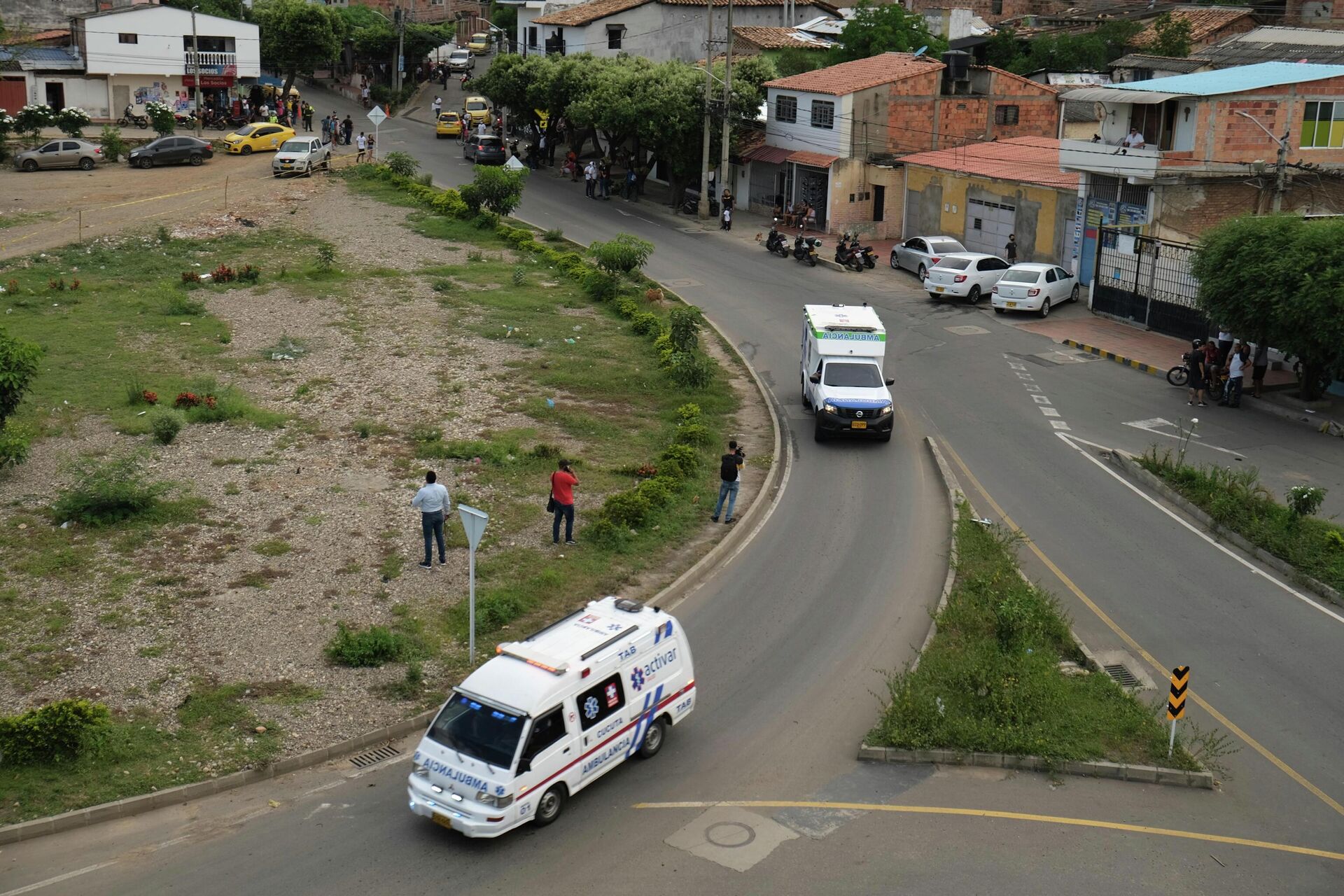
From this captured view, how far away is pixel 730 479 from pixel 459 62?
77415 mm

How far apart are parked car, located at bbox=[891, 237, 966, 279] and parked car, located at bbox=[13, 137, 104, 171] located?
34.8 metres

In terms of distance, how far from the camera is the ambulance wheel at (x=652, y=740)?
14773mm

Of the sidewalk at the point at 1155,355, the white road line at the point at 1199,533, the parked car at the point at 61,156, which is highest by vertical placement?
the parked car at the point at 61,156

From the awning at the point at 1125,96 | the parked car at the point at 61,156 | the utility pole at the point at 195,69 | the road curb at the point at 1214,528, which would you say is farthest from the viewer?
the utility pole at the point at 195,69

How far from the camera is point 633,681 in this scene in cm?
1434

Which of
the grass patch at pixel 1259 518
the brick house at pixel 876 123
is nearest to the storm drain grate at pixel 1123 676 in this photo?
the grass patch at pixel 1259 518

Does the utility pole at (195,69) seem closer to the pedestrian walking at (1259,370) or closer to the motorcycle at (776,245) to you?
the motorcycle at (776,245)

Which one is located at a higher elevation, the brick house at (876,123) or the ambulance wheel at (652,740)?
the brick house at (876,123)

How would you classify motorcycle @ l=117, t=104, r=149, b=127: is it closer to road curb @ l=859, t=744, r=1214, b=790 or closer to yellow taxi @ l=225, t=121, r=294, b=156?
yellow taxi @ l=225, t=121, r=294, b=156

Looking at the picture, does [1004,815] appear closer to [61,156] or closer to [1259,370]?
[1259,370]

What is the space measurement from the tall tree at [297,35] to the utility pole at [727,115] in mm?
35414

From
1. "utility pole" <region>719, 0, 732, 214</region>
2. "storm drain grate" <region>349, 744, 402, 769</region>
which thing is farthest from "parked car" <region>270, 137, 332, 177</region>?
"storm drain grate" <region>349, 744, 402, 769</region>

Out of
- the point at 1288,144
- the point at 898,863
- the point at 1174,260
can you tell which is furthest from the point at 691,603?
the point at 1288,144

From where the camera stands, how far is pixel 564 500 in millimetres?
20594
